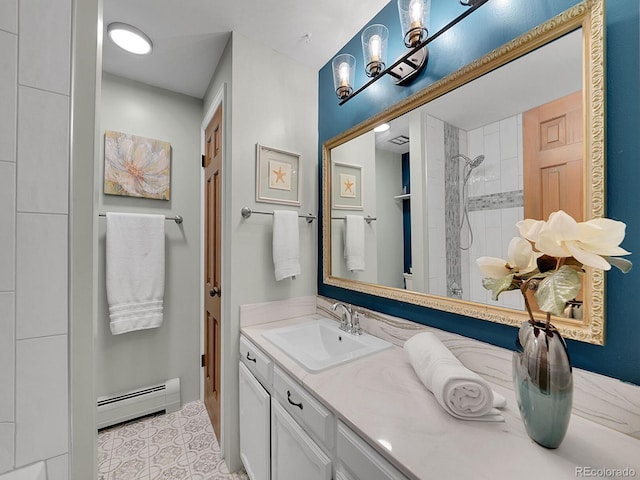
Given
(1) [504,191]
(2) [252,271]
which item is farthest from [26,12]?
(1) [504,191]

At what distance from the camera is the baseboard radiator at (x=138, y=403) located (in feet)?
5.80

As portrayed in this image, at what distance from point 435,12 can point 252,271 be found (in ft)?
4.93

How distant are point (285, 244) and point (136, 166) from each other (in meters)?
1.29

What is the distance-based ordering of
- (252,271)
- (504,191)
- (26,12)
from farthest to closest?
(252,271), (504,191), (26,12)

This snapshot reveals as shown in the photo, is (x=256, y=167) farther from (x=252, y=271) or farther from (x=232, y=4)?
(x=232, y=4)

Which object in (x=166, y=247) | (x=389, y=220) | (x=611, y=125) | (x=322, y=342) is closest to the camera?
(x=611, y=125)

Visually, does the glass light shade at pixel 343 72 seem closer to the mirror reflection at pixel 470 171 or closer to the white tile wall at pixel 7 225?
the mirror reflection at pixel 470 171

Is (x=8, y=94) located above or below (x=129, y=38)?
below

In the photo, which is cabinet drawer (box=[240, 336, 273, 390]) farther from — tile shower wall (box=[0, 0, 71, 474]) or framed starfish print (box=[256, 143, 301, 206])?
framed starfish print (box=[256, 143, 301, 206])

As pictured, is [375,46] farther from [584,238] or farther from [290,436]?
[290,436]

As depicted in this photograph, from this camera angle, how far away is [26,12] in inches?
23.1

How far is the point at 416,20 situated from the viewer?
0.98 m

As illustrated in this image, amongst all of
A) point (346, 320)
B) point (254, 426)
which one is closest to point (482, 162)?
point (346, 320)

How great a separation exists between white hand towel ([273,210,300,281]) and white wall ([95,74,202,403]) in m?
0.98
